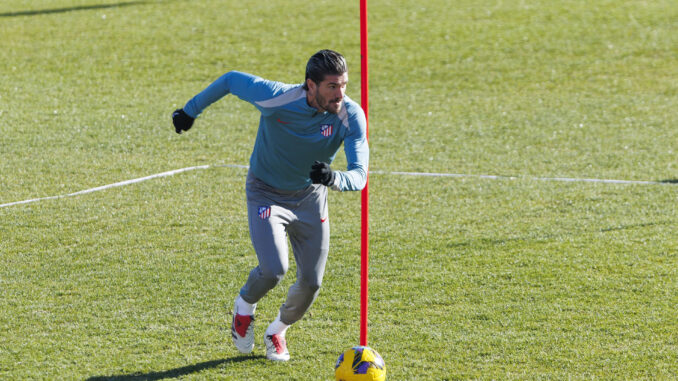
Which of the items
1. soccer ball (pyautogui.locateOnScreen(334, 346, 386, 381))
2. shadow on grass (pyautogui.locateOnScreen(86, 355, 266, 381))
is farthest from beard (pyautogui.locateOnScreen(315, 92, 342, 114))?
shadow on grass (pyautogui.locateOnScreen(86, 355, 266, 381))

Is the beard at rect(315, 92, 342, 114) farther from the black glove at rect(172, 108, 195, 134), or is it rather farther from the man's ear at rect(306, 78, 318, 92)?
the black glove at rect(172, 108, 195, 134)

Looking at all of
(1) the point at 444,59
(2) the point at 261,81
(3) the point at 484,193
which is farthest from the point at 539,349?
(1) the point at 444,59

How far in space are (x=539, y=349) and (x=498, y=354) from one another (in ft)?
1.20

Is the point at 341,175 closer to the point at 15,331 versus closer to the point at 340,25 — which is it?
the point at 15,331

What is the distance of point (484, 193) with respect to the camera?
40.7 ft

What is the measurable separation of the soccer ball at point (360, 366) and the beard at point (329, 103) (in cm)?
172

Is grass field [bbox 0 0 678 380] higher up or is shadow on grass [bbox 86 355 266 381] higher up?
grass field [bbox 0 0 678 380]

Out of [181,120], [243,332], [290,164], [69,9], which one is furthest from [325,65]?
[69,9]

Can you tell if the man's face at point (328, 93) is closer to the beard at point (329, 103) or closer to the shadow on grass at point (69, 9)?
the beard at point (329, 103)

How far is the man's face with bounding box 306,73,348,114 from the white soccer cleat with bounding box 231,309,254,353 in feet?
5.82

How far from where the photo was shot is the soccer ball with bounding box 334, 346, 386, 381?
6.35m

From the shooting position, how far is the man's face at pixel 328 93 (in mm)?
6270

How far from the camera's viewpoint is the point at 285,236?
6816 millimetres

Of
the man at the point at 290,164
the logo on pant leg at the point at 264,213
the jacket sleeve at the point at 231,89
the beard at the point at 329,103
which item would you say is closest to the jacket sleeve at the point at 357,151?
the man at the point at 290,164
